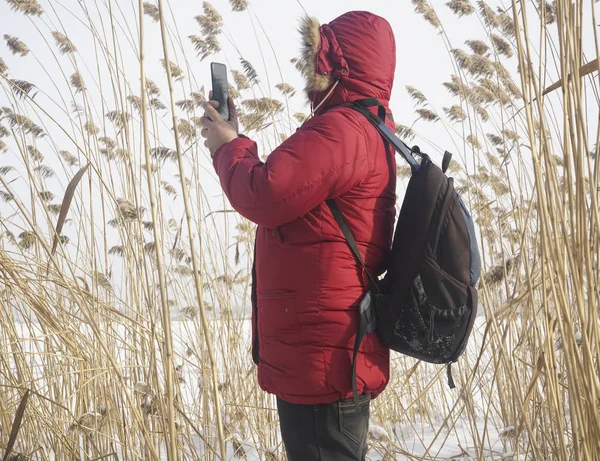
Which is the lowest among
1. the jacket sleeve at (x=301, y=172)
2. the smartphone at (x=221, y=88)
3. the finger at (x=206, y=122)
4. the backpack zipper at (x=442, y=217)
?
the backpack zipper at (x=442, y=217)

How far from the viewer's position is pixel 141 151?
203cm

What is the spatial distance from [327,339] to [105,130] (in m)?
1.25

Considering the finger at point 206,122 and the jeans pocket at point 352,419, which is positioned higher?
the finger at point 206,122

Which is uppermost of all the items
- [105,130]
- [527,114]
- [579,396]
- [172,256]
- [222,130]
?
[105,130]

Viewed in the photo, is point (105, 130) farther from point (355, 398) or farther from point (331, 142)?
point (355, 398)

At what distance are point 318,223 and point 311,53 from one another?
35cm

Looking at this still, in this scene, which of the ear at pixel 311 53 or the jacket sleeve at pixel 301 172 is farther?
the ear at pixel 311 53

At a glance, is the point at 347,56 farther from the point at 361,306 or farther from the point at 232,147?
the point at 361,306

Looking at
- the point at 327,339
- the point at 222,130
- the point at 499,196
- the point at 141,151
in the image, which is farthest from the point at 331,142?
the point at 499,196

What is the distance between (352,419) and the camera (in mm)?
1201

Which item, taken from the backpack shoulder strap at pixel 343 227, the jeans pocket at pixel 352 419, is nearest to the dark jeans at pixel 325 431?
the jeans pocket at pixel 352 419

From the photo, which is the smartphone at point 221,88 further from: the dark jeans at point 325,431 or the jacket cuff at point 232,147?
the dark jeans at point 325,431

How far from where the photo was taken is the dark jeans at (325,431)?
3.87 feet

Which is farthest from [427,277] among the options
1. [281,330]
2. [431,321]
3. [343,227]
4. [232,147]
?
[232,147]
